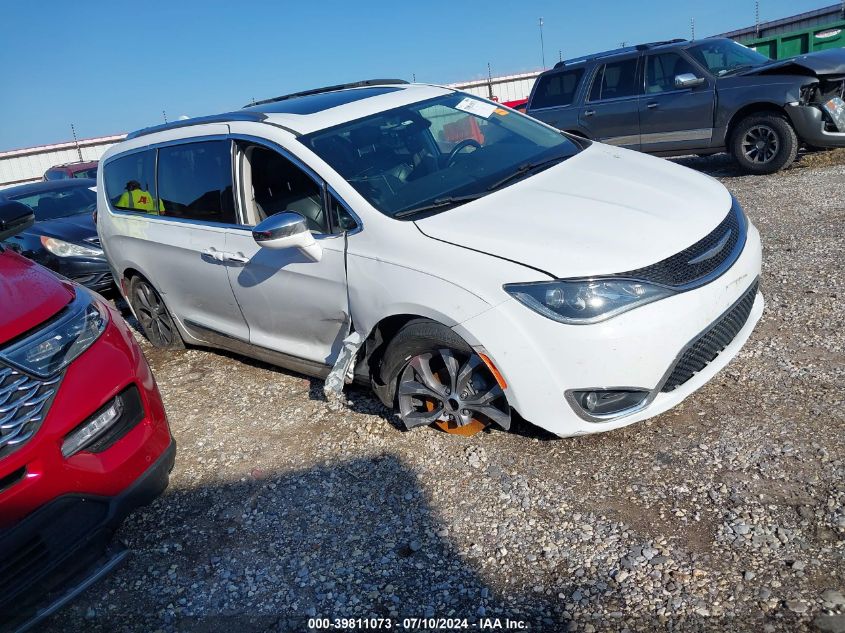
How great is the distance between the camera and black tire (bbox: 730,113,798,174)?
324 inches

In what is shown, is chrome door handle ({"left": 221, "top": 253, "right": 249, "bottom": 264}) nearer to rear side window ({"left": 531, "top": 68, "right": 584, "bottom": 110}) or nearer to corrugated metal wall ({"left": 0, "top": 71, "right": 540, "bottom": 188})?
rear side window ({"left": 531, "top": 68, "right": 584, "bottom": 110})

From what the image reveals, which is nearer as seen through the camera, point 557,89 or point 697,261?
point 697,261

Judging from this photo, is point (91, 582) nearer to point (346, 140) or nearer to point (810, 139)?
point (346, 140)

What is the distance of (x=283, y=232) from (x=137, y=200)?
2.28 meters

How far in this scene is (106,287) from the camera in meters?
7.34

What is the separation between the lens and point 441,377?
3375 millimetres

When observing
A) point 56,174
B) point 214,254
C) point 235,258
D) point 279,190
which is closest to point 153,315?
point 214,254

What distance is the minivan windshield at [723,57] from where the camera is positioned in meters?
8.80

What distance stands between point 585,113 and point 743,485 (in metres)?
8.14

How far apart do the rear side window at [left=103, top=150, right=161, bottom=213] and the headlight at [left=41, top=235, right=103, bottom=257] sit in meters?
2.11

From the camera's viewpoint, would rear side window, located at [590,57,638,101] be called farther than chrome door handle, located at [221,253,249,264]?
Yes

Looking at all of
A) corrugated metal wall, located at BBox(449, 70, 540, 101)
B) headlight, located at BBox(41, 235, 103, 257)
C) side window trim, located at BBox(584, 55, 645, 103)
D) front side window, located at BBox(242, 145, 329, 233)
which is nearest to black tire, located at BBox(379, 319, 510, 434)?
front side window, located at BBox(242, 145, 329, 233)

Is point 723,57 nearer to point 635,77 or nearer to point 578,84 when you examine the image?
point 635,77

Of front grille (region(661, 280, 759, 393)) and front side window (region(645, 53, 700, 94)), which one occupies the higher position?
front side window (region(645, 53, 700, 94))
